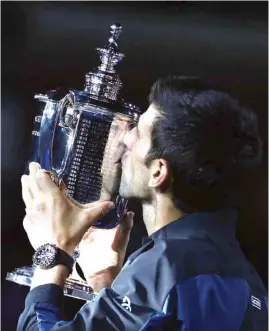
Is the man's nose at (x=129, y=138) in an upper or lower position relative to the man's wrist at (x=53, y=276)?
upper

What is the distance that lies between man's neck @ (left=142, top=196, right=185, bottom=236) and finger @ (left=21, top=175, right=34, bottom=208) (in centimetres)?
19

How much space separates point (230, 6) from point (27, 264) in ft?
1.86

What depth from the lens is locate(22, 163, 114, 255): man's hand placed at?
39.9 inches

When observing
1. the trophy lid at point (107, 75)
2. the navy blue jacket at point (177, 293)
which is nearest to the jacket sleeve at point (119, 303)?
the navy blue jacket at point (177, 293)

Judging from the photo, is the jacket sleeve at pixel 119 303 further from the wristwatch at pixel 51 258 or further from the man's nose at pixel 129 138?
the man's nose at pixel 129 138

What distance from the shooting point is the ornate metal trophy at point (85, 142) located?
1031mm

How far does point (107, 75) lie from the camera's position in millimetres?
1068

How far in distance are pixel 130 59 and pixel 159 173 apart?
0.21 meters

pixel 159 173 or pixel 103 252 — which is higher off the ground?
pixel 159 173

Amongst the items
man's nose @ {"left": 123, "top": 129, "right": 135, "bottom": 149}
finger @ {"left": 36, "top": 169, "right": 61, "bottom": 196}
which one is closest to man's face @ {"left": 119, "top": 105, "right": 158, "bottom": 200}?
man's nose @ {"left": 123, "top": 129, "right": 135, "bottom": 149}

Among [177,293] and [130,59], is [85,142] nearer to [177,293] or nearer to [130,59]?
[130,59]

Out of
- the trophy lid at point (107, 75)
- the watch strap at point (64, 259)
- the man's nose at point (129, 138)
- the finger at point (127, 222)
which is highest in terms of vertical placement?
the trophy lid at point (107, 75)

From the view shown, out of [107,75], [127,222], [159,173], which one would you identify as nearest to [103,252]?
[127,222]

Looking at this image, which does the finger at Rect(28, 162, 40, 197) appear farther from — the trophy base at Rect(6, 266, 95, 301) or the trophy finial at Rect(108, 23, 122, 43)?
the trophy finial at Rect(108, 23, 122, 43)
